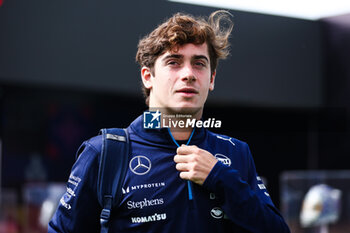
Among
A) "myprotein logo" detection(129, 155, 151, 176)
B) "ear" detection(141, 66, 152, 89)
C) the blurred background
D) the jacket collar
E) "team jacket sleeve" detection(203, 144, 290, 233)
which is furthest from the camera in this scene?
the blurred background

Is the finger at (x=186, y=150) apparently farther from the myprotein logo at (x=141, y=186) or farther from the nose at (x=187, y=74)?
the nose at (x=187, y=74)

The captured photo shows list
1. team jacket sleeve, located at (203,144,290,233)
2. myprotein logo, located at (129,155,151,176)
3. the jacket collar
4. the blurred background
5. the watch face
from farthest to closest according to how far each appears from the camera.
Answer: the watch face, the blurred background, the jacket collar, myprotein logo, located at (129,155,151,176), team jacket sleeve, located at (203,144,290,233)

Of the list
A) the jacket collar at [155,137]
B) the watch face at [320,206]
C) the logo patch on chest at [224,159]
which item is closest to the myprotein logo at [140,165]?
the jacket collar at [155,137]

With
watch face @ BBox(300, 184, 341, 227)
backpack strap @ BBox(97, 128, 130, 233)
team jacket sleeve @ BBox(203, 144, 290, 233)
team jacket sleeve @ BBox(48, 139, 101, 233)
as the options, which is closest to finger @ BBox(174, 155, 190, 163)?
team jacket sleeve @ BBox(203, 144, 290, 233)

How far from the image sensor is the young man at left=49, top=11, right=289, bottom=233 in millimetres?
2357

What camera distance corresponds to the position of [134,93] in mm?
9133

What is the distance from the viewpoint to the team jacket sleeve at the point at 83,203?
2395 millimetres

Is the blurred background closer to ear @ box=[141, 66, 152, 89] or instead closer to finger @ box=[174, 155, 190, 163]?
ear @ box=[141, 66, 152, 89]

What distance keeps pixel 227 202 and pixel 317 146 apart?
9948 millimetres

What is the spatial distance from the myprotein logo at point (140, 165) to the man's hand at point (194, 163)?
6.0 inches

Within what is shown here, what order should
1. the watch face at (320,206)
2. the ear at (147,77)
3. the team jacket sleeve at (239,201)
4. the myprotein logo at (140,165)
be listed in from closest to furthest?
the team jacket sleeve at (239,201), the myprotein logo at (140,165), the ear at (147,77), the watch face at (320,206)

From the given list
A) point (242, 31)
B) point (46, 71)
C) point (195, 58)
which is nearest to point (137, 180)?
point (195, 58)

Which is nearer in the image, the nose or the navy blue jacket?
the navy blue jacket

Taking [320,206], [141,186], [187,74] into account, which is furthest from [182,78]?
[320,206]
